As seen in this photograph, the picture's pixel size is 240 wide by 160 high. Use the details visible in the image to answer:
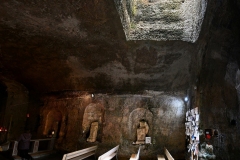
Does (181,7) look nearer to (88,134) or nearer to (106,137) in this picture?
(106,137)

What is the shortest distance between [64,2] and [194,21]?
13.5 ft

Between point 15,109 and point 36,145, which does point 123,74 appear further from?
point 15,109

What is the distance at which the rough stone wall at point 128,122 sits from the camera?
998 cm

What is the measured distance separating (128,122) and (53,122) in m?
5.14

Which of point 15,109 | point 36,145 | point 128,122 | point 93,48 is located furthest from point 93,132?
point 93,48

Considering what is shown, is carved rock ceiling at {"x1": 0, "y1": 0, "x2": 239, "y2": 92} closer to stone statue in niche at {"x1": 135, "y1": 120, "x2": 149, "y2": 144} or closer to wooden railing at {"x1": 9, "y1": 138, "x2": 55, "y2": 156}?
stone statue in niche at {"x1": 135, "y1": 120, "x2": 149, "y2": 144}

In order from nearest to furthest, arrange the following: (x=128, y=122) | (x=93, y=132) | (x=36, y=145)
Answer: (x=36, y=145) → (x=128, y=122) → (x=93, y=132)

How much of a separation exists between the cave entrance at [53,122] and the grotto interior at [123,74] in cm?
6

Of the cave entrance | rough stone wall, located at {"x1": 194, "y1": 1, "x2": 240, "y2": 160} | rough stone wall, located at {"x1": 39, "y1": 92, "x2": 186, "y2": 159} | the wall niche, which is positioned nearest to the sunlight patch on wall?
rough stone wall, located at {"x1": 194, "y1": 1, "x2": 240, "y2": 160}

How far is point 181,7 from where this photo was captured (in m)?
6.60

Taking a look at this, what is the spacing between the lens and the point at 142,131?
10375 mm

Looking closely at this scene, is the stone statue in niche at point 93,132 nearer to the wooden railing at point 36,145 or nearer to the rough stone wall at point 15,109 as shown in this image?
the wooden railing at point 36,145

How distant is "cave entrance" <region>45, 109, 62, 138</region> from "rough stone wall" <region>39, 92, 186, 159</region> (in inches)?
27.1

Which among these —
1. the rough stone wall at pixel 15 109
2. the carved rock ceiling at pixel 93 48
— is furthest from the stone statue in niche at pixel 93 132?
the rough stone wall at pixel 15 109
